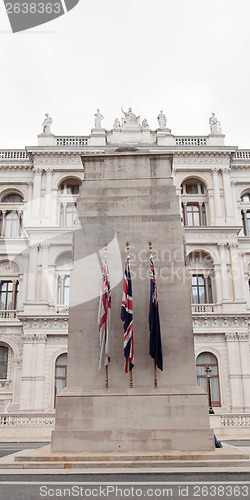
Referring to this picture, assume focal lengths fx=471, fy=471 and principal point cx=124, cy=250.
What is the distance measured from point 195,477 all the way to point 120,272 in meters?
6.06

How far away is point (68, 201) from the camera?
38.5 metres

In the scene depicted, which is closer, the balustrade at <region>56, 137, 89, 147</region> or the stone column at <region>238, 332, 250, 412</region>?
the stone column at <region>238, 332, 250, 412</region>

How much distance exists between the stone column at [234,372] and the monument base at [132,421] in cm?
2134

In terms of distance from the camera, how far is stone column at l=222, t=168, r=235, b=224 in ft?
122

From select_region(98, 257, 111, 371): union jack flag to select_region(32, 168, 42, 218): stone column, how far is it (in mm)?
25233

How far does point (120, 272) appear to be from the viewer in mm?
13742

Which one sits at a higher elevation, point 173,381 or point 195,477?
point 173,381

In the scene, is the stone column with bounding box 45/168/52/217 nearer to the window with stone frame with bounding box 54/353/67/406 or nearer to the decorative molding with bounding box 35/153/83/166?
the decorative molding with bounding box 35/153/83/166

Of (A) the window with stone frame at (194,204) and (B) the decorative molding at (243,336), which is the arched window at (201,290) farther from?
(A) the window with stone frame at (194,204)

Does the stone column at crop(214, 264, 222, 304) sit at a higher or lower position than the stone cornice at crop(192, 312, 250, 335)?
higher

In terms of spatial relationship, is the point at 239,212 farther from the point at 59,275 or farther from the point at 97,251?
the point at 97,251

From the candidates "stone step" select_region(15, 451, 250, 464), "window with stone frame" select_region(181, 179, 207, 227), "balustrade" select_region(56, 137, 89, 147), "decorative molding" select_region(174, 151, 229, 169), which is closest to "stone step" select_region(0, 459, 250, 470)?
"stone step" select_region(15, 451, 250, 464)

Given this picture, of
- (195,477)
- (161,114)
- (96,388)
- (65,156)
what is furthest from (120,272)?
(161,114)

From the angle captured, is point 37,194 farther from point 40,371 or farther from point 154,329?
point 154,329
